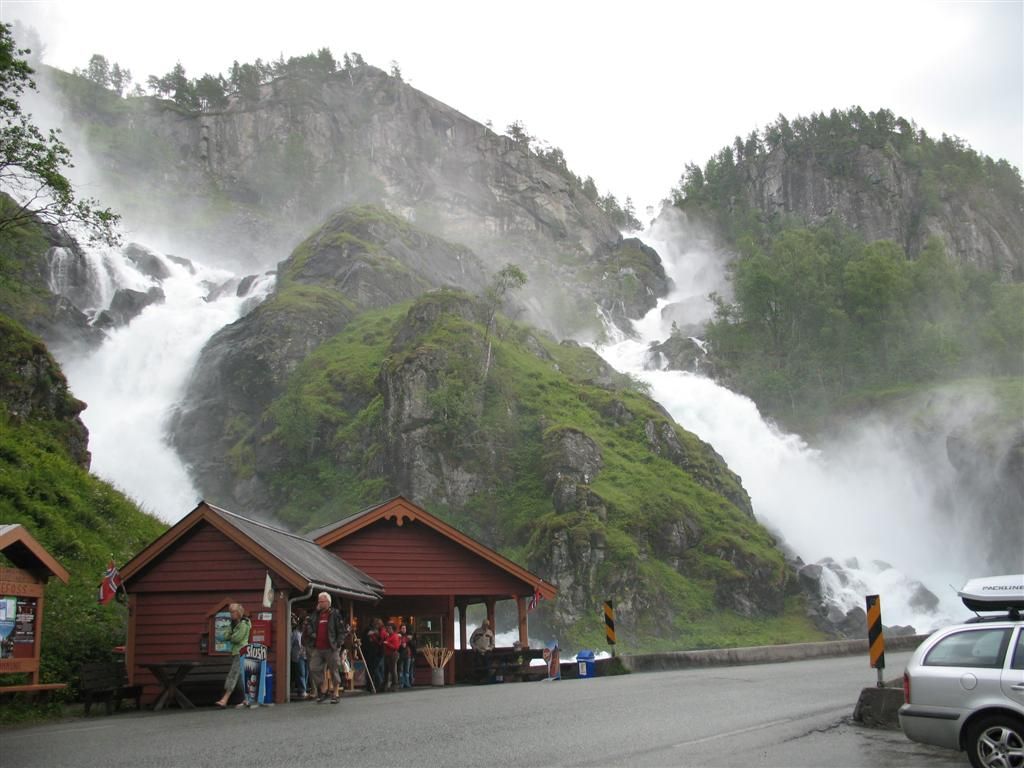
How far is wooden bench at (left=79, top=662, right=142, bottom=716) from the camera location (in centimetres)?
1638

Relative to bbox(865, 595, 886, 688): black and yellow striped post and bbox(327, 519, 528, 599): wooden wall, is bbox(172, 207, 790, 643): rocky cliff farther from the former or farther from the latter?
bbox(865, 595, 886, 688): black and yellow striped post

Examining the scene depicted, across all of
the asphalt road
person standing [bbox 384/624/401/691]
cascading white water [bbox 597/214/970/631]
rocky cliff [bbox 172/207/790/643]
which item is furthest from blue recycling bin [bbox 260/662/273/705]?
cascading white water [bbox 597/214/970/631]

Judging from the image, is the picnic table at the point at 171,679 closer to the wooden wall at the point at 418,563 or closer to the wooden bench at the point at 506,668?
the wooden wall at the point at 418,563

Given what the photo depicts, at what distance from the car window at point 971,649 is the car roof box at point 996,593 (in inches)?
19.1

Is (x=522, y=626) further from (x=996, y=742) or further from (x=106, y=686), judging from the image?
(x=996, y=742)

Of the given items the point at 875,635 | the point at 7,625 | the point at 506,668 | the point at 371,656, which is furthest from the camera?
the point at 506,668

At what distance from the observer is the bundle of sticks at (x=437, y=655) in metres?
25.1

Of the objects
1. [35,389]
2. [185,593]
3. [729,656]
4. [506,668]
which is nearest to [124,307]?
[35,389]

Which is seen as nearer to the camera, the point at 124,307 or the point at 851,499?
the point at 851,499

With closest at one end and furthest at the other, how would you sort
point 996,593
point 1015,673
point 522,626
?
1. point 1015,673
2. point 996,593
3. point 522,626

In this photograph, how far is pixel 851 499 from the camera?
2697 inches

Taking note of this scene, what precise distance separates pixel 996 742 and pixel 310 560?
14828mm

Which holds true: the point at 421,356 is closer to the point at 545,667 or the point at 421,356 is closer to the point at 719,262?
the point at 545,667

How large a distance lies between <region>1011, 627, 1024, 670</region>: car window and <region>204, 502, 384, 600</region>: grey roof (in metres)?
12.4
